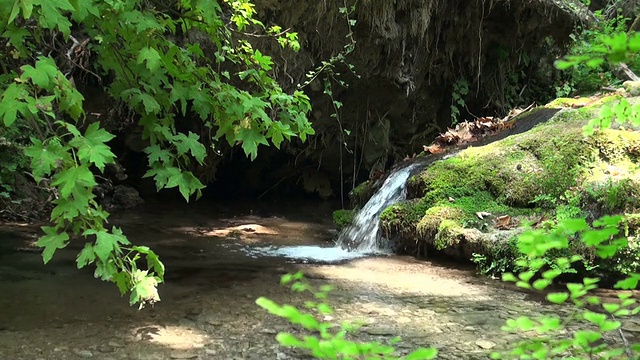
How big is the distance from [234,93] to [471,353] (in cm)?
202

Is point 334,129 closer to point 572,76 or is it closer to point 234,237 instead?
point 234,237

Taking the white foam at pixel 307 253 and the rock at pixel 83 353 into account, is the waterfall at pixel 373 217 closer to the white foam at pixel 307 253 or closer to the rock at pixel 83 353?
the white foam at pixel 307 253

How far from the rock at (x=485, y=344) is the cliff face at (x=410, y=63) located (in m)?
5.92

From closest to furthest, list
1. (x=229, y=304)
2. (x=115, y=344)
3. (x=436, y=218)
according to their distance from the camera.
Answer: (x=115, y=344) → (x=229, y=304) → (x=436, y=218)

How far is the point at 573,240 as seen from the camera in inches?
188

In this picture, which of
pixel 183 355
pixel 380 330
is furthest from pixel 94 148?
pixel 380 330

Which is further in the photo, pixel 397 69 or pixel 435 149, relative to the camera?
pixel 397 69

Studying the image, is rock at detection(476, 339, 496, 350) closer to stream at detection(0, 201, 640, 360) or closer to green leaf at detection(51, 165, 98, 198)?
stream at detection(0, 201, 640, 360)

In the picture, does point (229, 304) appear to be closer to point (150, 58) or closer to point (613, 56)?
point (150, 58)

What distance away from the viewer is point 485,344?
3.12m

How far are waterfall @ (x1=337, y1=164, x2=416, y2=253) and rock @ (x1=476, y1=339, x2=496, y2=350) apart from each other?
3.03 metres

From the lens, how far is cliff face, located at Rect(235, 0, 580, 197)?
8.44 metres

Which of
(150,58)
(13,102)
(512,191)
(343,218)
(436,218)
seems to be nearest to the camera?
(13,102)

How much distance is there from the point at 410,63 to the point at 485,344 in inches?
285
